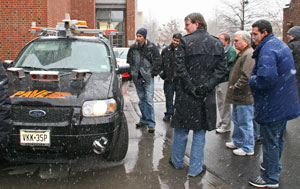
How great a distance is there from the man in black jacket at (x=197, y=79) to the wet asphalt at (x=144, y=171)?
0.33m

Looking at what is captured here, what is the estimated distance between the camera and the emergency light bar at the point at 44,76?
141 inches

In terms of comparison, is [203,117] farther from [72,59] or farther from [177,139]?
[72,59]

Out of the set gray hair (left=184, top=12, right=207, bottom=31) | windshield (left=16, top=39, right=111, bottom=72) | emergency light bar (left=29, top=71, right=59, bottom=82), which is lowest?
emergency light bar (left=29, top=71, right=59, bottom=82)

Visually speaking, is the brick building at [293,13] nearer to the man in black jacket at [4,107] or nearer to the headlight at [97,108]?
the headlight at [97,108]

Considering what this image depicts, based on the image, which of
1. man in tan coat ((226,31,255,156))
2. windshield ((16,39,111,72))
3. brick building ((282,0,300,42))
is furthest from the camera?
brick building ((282,0,300,42))

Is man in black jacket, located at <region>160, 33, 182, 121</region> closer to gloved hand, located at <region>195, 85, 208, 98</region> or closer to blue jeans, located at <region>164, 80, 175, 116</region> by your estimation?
blue jeans, located at <region>164, 80, 175, 116</region>

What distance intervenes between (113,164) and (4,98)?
2.11 meters

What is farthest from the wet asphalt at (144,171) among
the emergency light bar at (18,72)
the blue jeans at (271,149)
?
the emergency light bar at (18,72)

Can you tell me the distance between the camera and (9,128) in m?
2.60

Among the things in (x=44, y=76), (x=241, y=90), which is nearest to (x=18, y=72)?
(x=44, y=76)

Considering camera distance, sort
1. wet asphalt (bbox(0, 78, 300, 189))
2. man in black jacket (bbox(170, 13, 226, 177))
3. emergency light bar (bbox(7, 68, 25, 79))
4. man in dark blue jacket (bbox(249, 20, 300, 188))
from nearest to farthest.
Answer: man in dark blue jacket (bbox(249, 20, 300, 188)), wet asphalt (bbox(0, 78, 300, 189)), man in black jacket (bbox(170, 13, 226, 177)), emergency light bar (bbox(7, 68, 25, 79))

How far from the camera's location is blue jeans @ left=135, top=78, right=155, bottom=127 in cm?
596

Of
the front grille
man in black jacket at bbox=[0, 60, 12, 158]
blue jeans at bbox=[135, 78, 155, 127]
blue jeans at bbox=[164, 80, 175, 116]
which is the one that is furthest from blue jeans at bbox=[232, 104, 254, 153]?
man in black jacket at bbox=[0, 60, 12, 158]

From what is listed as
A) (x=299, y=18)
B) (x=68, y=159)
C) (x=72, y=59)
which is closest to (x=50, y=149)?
(x=68, y=159)
